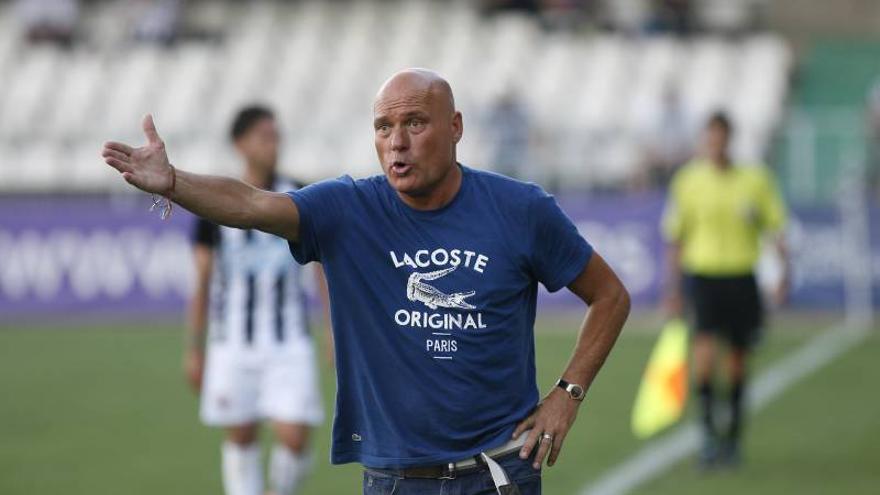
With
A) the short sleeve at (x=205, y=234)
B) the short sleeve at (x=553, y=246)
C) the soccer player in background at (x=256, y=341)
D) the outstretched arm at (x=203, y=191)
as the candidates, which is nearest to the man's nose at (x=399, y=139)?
the outstretched arm at (x=203, y=191)

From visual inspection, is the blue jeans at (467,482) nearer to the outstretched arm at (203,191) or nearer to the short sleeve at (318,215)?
the short sleeve at (318,215)

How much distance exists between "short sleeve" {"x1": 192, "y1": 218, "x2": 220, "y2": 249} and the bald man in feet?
Answer: 12.0

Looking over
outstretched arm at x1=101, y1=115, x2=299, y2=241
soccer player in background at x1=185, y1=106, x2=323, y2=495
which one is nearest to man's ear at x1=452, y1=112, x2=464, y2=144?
outstretched arm at x1=101, y1=115, x2=299, y2=241

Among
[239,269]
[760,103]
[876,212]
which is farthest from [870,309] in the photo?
[239,269]

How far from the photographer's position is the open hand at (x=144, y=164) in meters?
4.92

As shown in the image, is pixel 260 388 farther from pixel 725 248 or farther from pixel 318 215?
pixel 725 248

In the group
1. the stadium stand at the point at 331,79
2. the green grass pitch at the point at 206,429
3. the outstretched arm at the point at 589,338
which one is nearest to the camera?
the outstretched arm at the point at 589,338

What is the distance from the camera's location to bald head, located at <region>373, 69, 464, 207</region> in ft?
17.3

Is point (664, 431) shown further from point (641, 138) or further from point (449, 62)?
point (449, 62)

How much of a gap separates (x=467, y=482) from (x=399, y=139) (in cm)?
115

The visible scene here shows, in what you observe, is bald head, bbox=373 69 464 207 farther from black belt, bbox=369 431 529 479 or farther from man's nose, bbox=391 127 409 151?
black belt, bbox=369 431 529 479

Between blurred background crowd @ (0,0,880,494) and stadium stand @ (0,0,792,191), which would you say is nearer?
blurred background crowd @ (0,0,880,494)

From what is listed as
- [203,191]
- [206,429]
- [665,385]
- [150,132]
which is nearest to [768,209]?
[665,385]

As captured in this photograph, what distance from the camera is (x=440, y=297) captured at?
5.39 m
